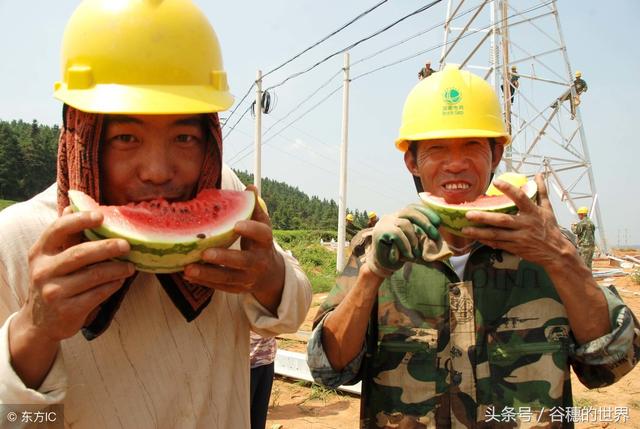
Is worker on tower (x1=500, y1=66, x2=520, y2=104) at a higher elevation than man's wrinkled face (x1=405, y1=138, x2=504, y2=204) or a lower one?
higher

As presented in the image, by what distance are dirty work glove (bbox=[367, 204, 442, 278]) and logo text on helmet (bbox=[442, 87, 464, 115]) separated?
2.02ft

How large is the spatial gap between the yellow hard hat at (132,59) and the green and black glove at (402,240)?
0.76 metres

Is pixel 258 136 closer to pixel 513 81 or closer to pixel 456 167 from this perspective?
pixel 513 81

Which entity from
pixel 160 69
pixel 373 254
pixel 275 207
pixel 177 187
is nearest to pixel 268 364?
pixel 373 254

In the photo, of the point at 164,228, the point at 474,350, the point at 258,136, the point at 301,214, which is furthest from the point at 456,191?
the point at 301,214

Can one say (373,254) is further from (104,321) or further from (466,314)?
(104,321)

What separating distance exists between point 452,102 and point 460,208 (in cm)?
59

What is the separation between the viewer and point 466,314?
2021mm

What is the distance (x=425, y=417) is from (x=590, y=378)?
809 millimetres

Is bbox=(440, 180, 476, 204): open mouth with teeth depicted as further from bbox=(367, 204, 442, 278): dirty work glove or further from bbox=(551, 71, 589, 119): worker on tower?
bbox=(551, 71, 589, 119): worker on tower

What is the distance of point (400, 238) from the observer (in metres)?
1.70

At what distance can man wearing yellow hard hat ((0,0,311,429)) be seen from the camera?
131cm

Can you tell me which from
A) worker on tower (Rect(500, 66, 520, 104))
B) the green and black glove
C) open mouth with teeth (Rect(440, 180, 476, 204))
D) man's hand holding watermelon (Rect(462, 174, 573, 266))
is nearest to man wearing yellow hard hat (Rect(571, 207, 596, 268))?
worker on tower (Rect(500, 66, 520, 104))

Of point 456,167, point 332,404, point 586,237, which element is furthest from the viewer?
point 586,237
